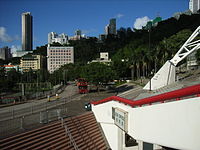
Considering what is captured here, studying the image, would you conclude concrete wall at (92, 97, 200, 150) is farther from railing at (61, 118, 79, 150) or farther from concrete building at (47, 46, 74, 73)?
concrete building at (47, 46, 74, 73)

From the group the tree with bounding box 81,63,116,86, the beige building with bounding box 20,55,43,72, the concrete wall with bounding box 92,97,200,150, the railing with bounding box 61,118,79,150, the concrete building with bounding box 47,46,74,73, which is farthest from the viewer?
the concrete building with bounding box 47,46,74,73

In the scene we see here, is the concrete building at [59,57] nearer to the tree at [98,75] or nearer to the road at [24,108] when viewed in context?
the tree at [98,75]

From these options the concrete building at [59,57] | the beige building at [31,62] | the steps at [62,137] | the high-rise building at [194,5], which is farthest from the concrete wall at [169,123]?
the high-rise building at [194,5]

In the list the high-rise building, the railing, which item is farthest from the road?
the high-rise building

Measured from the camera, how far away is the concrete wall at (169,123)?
4578mm

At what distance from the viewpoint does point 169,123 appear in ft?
17.8

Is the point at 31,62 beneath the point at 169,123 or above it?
above

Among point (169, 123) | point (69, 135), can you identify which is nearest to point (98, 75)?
point (69, 135)

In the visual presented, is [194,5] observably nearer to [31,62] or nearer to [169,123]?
[31,62]

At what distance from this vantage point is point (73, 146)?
10.7m

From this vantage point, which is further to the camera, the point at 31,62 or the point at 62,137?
the point at 31,62

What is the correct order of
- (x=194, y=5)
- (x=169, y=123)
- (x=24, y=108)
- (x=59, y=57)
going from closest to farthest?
(x=169, y=123) < (x=24, y=108) < (x=59, y=57) < (x=194, y=5)

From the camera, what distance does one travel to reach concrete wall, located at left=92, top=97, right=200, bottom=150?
15.0 feet

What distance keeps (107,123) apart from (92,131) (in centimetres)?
148
